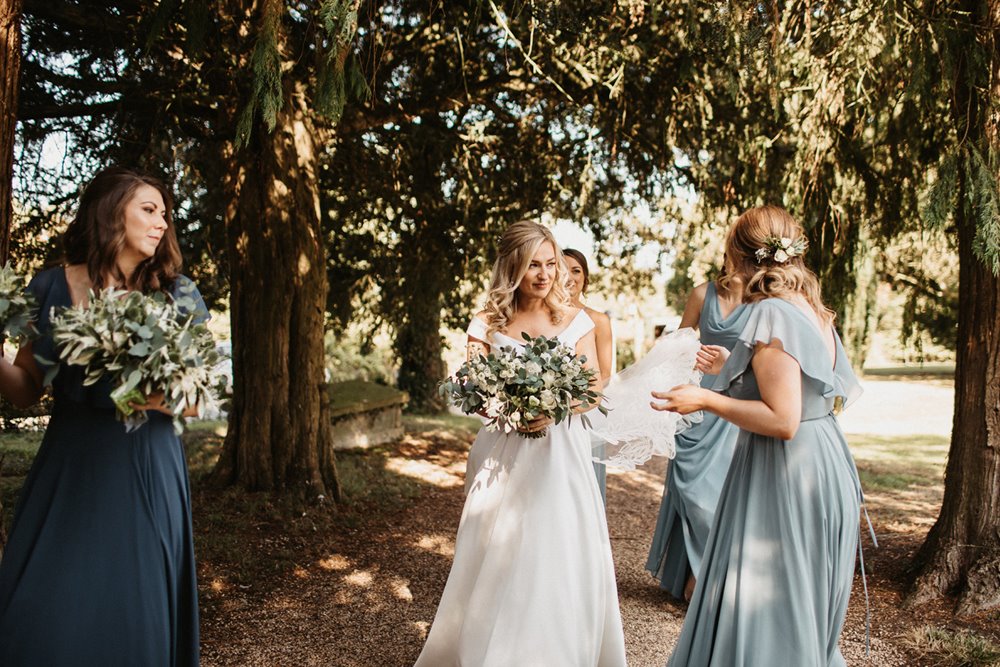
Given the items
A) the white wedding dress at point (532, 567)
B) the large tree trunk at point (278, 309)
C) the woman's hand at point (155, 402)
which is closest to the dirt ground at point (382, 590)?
the large tree trunk at point (278, 309)

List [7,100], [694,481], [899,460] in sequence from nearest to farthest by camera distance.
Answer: [7,100]
[694,481]
[899,460]

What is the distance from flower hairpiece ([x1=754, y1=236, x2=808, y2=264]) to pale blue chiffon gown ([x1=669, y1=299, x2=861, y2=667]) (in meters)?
0.22

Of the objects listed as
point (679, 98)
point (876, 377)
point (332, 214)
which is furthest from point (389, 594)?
point (876, 377)

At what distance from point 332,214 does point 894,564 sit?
30.8ft

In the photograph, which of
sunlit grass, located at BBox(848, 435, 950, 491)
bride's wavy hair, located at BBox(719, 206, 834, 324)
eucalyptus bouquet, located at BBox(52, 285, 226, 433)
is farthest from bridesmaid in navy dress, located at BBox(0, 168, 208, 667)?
sunlit grass, located at BBox(848, 435, 950, 491)

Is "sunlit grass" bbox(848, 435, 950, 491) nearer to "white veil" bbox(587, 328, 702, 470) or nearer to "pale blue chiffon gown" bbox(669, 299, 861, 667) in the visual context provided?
"white veil" bbox(587, 328, 702, 470)

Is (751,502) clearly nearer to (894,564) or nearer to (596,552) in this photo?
(596,552)

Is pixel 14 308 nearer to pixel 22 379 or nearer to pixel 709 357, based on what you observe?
pixel 22 379

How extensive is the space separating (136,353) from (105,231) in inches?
31.1

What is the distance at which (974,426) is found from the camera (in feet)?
18.1

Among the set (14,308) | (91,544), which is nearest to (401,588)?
(91,544)

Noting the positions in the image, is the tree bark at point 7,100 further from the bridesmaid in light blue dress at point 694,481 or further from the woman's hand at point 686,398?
the bridesmaid in light blue dress at point 694,481

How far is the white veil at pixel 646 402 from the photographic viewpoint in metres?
4.40

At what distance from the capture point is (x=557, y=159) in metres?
10.2
